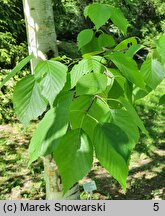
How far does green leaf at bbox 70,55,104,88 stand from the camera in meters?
0.91

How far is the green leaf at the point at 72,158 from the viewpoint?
74cm

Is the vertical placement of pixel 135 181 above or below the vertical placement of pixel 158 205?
below

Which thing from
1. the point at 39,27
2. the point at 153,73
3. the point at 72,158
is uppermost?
the point at 39,27

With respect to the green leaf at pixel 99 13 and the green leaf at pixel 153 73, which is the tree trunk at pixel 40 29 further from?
the green leaf at pixel 153 73

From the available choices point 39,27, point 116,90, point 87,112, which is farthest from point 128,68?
point 39,27

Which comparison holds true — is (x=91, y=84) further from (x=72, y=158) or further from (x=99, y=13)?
(x=99, y=13)

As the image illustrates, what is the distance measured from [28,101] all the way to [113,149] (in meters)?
0.28

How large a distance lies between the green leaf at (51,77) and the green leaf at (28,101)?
0.02 metres

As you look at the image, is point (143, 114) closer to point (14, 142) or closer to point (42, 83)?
point (14, 142)

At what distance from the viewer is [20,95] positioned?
0.87 metres

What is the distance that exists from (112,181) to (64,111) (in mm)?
4795

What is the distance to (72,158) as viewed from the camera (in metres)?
0.74

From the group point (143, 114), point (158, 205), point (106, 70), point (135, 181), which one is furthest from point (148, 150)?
point (106, 70)

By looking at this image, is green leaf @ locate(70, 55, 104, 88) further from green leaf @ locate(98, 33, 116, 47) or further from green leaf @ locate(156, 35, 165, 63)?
green leaf @ locate(98, 33, 116, 47)
